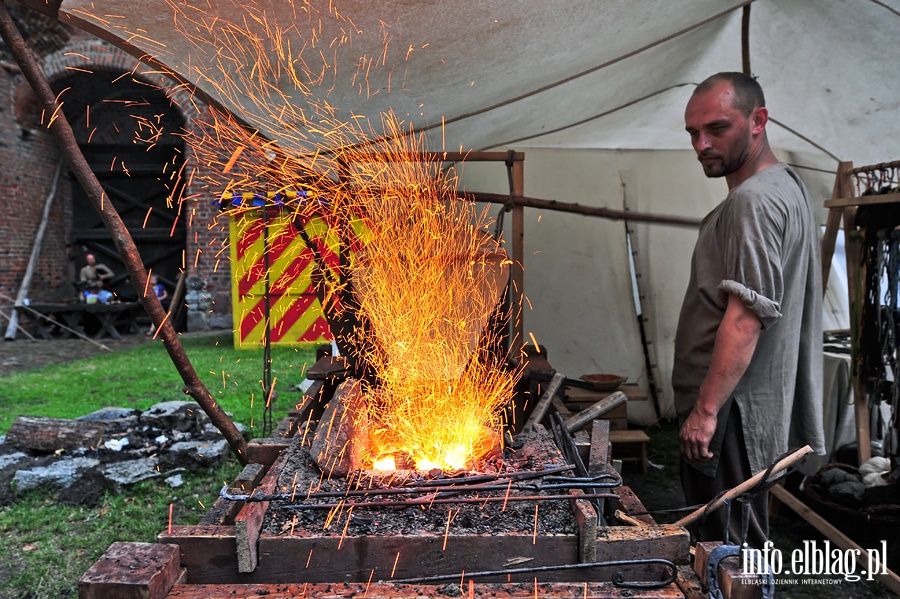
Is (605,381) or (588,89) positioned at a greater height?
(588,89)

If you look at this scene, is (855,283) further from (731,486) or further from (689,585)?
(689,585)

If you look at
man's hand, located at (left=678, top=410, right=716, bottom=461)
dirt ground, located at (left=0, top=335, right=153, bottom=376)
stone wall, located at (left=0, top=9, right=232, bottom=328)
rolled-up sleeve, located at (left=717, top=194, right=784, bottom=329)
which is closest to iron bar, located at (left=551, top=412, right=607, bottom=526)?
man's hand, located at (left=678, top=410, right=716, bottom=461)

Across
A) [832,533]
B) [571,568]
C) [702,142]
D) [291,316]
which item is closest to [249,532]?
[571,568]

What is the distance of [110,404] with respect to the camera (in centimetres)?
654

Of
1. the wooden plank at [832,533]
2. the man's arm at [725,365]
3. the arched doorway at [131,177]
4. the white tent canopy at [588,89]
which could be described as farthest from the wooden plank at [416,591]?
the arched doorway at [131,177]

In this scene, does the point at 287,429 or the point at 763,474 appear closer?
the point at 763,474

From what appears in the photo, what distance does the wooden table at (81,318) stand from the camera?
37.7 feet

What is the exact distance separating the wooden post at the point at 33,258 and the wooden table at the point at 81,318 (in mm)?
242

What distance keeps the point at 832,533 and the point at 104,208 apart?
4.07 m

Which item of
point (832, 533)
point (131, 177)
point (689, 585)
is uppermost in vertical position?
point (131, 177)

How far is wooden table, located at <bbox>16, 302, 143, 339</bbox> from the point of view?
11492mm

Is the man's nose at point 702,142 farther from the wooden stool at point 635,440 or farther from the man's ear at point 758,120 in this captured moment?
the wooden stool at point 635,440

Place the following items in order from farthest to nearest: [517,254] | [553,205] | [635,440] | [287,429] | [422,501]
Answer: [635,440], [553,205], [517,254], [287,429], [422,501]

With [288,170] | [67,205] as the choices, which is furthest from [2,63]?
[288,170]
